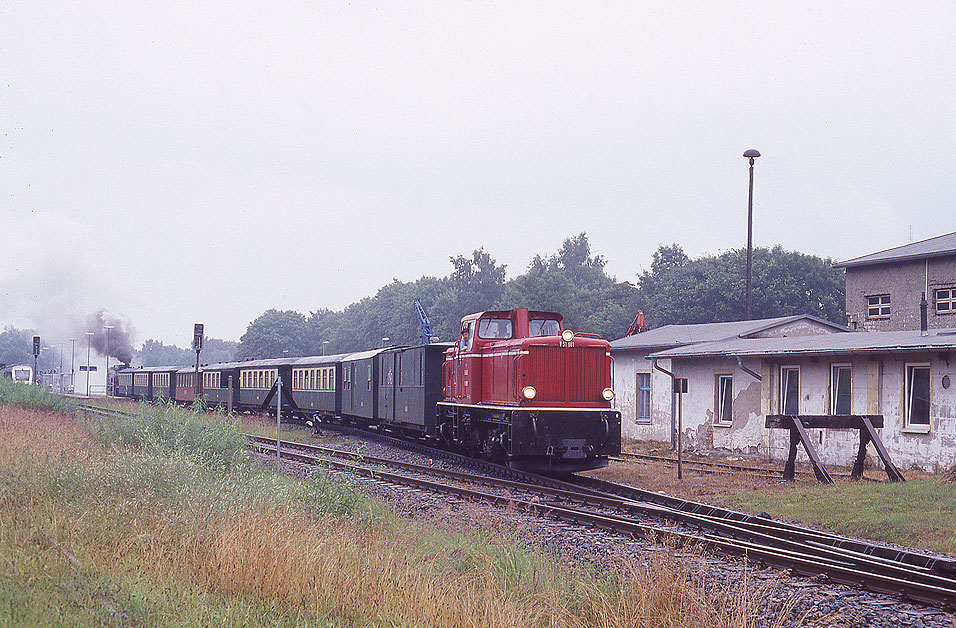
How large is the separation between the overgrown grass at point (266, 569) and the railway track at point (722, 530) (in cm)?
110

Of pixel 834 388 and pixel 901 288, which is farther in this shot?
pixel 901 288

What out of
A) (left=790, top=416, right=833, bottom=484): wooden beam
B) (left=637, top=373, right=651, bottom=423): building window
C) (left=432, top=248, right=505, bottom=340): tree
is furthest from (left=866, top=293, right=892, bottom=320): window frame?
(left=432, top=248, right=505, bottom=340): tree

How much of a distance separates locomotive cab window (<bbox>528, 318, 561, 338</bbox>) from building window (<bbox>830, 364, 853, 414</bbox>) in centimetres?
739

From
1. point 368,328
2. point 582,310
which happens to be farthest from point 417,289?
point 582,310

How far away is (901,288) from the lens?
39281 mm

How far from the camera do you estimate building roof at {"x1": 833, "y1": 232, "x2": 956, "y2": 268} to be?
122 ft

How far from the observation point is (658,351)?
91.9 ft

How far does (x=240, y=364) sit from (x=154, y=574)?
123ft

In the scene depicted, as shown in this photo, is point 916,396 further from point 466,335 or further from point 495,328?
point 466,335

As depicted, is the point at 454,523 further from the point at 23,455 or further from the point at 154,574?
the point at 23,455

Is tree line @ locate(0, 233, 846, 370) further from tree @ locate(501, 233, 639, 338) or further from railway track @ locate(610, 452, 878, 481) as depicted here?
railway track @ locate(610, 452, 878, 481)

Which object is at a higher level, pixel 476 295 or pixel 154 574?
pixel 476 295

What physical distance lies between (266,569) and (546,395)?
9.95 metres

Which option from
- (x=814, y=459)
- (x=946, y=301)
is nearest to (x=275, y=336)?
(x=946, y=301)
